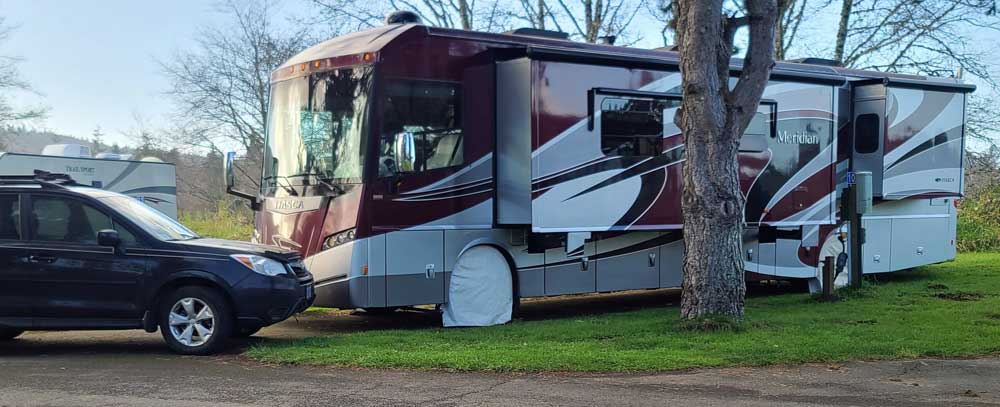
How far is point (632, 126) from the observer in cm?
1146

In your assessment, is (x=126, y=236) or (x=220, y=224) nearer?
(x=126, y=236)

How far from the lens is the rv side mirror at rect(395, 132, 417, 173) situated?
9844 millimetres

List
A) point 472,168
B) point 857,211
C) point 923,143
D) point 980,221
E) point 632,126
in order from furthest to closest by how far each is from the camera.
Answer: point 980,221 < point 923,143 < point 857,211 < point 632,126 < point 472,168

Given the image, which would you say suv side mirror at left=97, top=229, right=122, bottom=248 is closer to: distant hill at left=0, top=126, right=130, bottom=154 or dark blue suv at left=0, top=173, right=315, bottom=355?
dark blue suv at left=0, top=173, right=315, bottom=355

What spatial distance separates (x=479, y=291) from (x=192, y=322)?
11.4 ft

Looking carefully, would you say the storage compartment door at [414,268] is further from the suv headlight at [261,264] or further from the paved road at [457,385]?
the paved road at [457,385]

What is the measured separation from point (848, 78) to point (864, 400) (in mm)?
8979

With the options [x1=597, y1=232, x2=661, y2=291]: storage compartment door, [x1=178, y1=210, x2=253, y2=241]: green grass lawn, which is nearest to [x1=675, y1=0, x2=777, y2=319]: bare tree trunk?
[x1=597, y1=232, x2=661, y2=291]: storage compartment door

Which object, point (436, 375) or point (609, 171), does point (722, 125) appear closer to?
point (609, 171)

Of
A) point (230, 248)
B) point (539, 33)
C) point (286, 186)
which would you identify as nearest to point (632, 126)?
point (539, 33)

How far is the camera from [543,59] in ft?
34.6

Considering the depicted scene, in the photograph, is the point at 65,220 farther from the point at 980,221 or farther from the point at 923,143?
the point at 980,221

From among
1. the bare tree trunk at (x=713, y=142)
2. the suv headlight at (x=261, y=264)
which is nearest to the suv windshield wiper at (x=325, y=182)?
the suv headlight at (x=261, y=264)

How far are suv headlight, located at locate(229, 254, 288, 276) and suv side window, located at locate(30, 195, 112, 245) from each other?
1.37 meters
